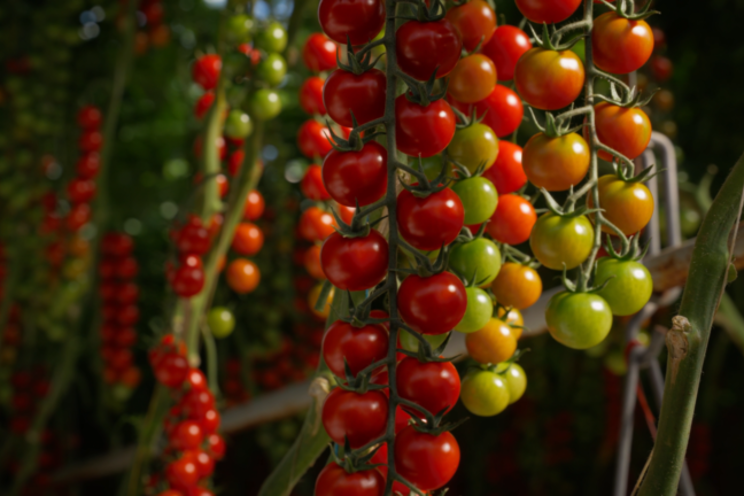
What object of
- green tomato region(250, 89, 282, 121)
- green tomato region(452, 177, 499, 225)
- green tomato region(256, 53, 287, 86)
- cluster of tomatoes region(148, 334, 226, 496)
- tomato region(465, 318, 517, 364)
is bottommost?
cluster of tomatoes region(148, 334, 226, 496)

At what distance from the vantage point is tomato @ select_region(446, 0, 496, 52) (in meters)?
0.40

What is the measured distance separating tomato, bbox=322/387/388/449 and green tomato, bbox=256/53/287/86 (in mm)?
553

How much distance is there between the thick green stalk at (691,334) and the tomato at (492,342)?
0.10 m

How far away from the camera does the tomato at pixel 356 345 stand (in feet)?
1.10

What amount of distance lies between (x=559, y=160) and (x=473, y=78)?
0.08m

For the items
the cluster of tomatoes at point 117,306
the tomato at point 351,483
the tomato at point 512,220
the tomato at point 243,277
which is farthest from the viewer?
the cluster of tomatoes at point 117,306

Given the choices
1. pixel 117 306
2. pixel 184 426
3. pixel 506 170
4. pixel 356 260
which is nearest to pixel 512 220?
pixel 506 170

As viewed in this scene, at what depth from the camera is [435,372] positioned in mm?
332

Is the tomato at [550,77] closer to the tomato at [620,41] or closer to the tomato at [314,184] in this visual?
the tomato at [620,41]

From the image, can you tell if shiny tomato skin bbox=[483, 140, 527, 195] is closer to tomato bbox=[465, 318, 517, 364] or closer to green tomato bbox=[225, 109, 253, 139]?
tomato bbox=[465, 318, 517, 364]

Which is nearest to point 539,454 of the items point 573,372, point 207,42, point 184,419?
point 573,372

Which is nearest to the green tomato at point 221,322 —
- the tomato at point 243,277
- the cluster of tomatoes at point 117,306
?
the tomato at point 243,277

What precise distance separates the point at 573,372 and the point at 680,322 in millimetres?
1536

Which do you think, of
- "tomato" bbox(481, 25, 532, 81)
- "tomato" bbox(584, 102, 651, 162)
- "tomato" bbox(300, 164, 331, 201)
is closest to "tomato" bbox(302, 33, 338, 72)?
"tomato" bbox(300, 164, 331, 201)
